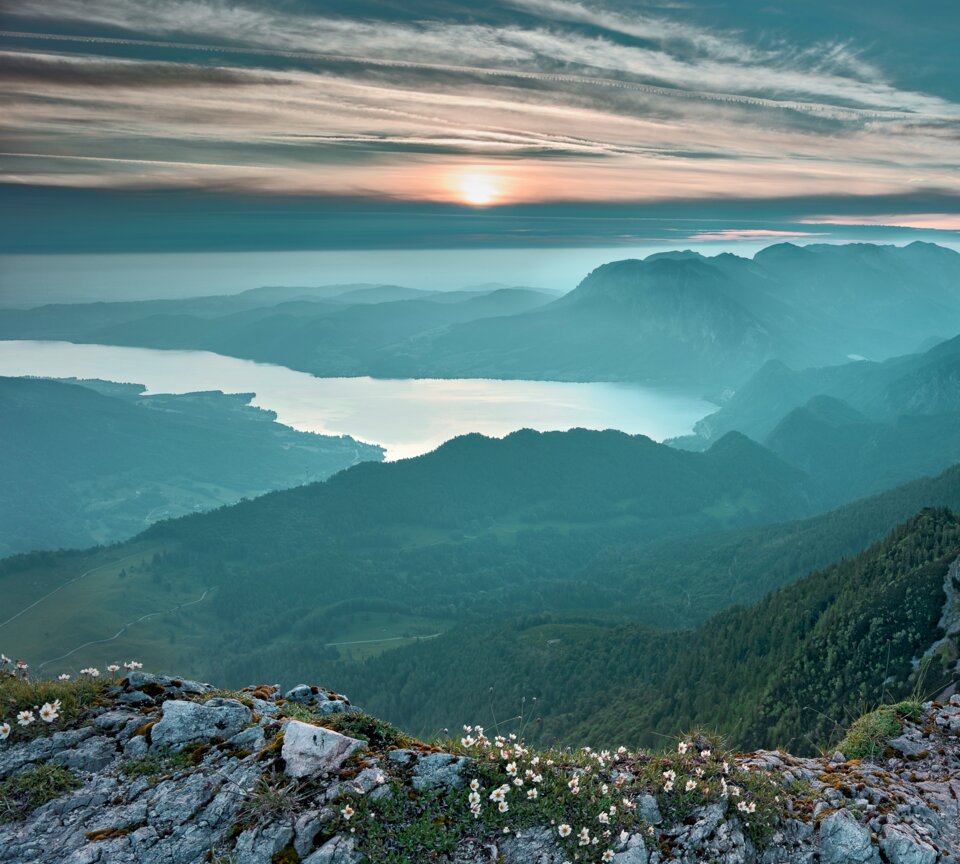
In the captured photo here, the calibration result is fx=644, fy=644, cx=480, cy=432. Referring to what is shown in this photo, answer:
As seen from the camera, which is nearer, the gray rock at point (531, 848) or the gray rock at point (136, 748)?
the gray rock at point (531, 848)

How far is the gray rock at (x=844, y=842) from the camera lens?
1268 cm

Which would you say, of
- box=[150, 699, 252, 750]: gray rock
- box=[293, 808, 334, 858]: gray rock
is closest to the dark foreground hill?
box=[293, 808, 334, 858]: gray rock

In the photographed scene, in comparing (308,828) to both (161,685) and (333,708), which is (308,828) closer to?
(333,708)

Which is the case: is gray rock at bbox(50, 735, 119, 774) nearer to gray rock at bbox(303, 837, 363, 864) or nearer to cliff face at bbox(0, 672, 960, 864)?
cliff face at bbox(0, 672, 960, 864)

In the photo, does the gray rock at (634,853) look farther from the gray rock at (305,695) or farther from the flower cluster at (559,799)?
the gray rock at (305,695)

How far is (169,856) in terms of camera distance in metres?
11.9

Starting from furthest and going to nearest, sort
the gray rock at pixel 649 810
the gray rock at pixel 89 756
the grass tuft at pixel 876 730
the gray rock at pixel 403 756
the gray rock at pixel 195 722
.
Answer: the grass tuft at pixel 876 730
the gray rock at pixel 195 722
the gray rock at pixel 89 756
the gray rock at pixel 403 756
the gray rock at pixel 649 810

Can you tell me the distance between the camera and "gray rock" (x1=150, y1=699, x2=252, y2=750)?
14.6 metres

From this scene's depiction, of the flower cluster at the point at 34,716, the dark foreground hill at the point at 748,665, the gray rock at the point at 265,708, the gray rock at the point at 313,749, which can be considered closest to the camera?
the gray rock at the point at 313,749

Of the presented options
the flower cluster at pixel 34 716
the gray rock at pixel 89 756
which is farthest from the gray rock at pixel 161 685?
the gray rock at pixel 89 756

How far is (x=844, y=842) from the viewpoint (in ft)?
42.5

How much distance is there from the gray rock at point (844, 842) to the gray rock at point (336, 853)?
30.1 ft

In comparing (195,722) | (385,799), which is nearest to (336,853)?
(385,799)

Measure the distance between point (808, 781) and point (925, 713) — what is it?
6975mm
